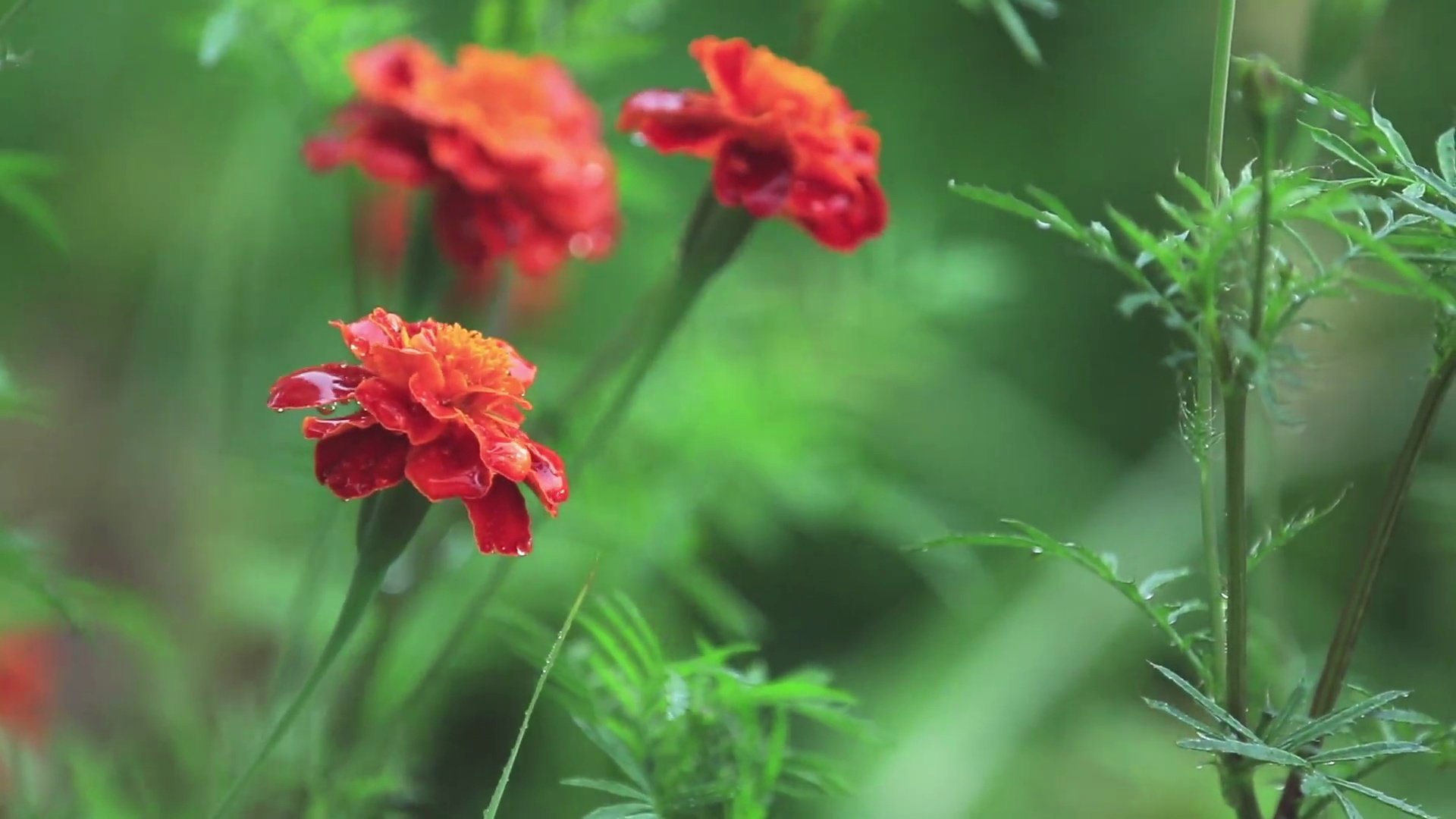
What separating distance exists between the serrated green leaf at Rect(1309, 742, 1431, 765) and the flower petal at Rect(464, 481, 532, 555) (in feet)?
0.42

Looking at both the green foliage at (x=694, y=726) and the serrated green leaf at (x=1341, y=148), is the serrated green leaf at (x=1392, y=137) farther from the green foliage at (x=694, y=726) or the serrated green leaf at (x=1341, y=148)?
the green foliage at (x=694, y=726)

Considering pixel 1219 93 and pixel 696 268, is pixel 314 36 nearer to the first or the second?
pixel 696 268

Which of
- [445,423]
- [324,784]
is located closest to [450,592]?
[324,784]

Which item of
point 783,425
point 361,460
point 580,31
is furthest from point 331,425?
point 783,425

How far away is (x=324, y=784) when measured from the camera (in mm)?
307

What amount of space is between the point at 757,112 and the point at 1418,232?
13cm

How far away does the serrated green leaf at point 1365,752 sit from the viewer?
193mm

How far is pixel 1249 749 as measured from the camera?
0.60 feet

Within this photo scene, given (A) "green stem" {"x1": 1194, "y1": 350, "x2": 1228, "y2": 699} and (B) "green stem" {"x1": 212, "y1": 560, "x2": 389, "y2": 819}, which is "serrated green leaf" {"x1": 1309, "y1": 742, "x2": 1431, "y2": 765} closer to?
(A) "green stem" {"x1": 1194, "y1": 350, "x2": 1228, "y2": 699}

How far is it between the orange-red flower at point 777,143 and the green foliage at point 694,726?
0.09 m

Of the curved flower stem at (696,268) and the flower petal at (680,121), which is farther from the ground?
the flower petal at (680,121)

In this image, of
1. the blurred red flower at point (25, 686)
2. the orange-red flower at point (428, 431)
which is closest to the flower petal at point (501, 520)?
the orange-red flower at point (428, 431)

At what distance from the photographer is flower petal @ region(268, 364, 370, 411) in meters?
0.21

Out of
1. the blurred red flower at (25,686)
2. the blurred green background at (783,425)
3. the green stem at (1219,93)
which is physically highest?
the green stem at (1219,93)
